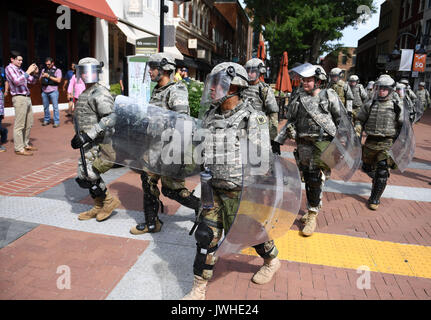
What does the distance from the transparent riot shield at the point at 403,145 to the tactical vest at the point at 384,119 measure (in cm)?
13

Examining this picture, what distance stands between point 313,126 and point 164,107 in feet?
6.05

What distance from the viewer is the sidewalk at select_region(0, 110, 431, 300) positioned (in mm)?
3112

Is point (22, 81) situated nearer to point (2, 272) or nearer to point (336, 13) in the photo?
point (2, 272)

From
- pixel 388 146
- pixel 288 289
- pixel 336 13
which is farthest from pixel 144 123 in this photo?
pixel 336 13

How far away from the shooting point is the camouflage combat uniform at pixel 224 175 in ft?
8.90

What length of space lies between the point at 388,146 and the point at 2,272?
16.9 feet

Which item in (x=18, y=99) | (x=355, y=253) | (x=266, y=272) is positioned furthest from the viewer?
(x=18, y=99)

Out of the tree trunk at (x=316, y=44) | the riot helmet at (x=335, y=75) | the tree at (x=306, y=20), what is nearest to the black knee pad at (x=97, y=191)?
the riot helmet at (x=335, y=75)

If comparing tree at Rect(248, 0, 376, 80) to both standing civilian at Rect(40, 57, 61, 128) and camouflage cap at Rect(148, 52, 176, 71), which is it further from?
camouflage cap at Rect(148, 52, 176, 71)

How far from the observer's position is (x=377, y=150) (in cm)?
547

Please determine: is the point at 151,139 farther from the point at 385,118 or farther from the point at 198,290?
the point at 385,118

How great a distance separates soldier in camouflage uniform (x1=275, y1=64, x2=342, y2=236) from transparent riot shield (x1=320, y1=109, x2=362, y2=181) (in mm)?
92

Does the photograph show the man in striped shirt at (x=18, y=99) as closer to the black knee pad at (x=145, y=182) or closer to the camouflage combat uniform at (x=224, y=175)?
the black knee pad at (x=145, y=182)

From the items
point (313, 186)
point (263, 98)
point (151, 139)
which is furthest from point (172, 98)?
point (263, 98)
